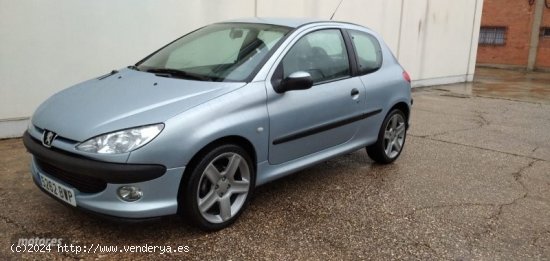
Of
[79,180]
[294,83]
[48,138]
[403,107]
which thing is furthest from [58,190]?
[403,107]

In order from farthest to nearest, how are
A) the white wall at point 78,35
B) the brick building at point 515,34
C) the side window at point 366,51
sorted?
the brick building at point 515,34 < the white wall at point 78,35 < the side window at point 366,51

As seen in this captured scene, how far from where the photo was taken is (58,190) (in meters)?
3.01

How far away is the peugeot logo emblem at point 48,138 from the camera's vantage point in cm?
298

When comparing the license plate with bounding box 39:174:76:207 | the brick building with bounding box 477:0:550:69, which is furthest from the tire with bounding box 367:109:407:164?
the brick building with bounding box 477:0:550:69

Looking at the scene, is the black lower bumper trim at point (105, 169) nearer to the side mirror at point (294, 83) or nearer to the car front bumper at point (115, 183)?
the car front bumper at point (115, 183)

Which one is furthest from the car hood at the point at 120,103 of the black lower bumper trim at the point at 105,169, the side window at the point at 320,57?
the side window at the point at 320,57

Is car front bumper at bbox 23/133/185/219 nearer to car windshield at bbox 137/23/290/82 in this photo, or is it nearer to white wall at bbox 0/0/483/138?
car windshield at bbox 137/23/290/82

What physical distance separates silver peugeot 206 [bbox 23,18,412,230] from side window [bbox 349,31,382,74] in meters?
0.02

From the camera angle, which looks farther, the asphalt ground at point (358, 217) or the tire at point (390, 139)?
the tire at point (390, 139)

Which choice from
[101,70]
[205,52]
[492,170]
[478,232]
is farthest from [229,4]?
[478,232]

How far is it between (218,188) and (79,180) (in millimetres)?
899

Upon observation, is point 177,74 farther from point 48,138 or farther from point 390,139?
point 390,139

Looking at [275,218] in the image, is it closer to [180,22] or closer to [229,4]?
[180,22]

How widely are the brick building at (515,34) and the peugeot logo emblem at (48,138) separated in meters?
23.7
